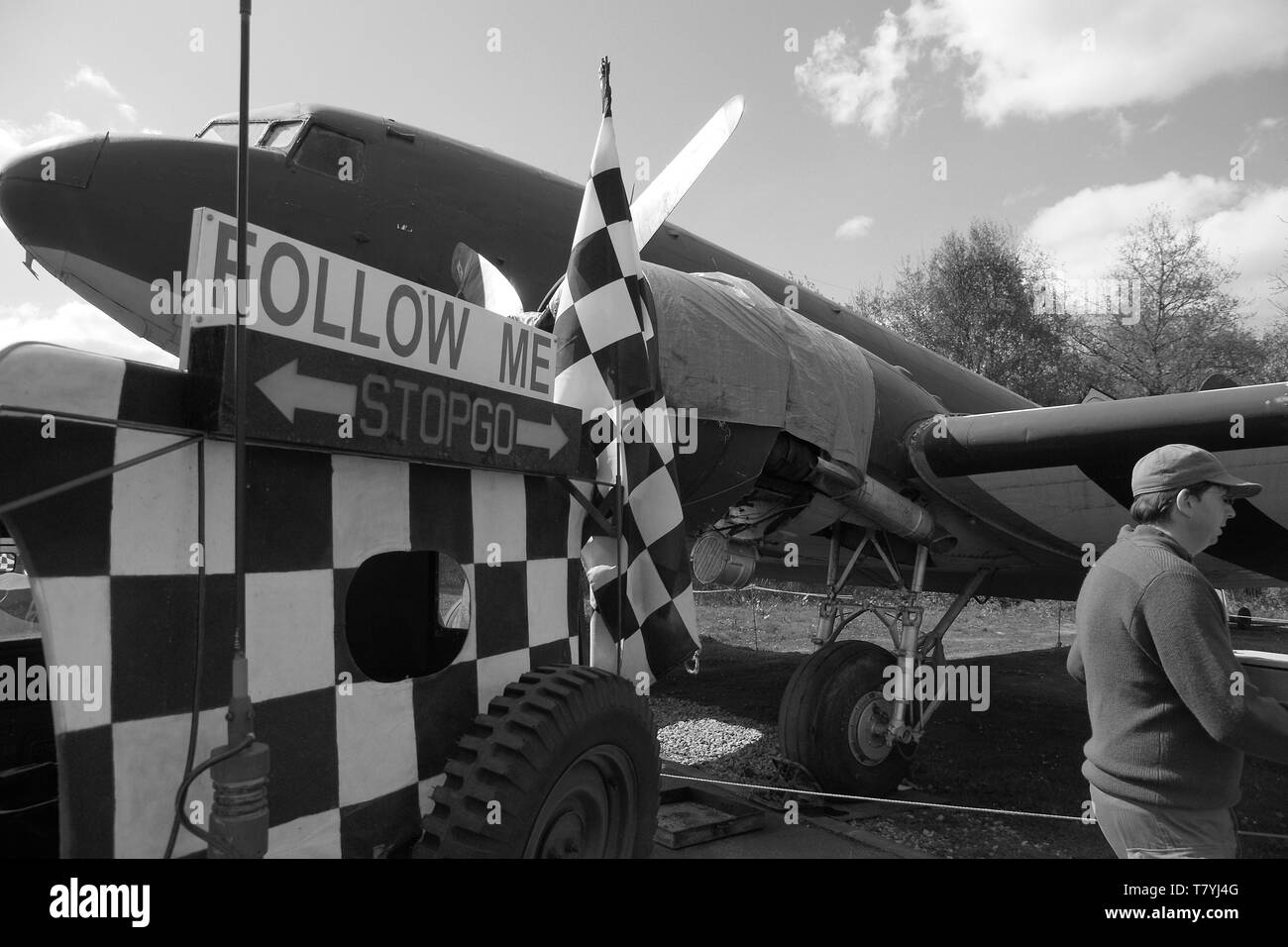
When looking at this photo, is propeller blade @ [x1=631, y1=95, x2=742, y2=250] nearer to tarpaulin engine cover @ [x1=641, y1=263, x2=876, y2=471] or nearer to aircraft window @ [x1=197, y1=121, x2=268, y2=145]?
tarpaulin engine cover @ [x1=641, y1=263, x2=876, y2=471]

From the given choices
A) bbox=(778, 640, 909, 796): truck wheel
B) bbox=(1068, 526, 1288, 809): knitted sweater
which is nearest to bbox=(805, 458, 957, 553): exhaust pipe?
bbox=(778, 640, 909, 796): truck wheel

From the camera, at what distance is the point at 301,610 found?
1.76m

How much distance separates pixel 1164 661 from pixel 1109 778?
364 millimetres

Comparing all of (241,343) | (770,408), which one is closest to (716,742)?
(770,408)

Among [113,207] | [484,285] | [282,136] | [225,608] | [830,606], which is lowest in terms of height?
[830,606]

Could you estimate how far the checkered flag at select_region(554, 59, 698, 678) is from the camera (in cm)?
289

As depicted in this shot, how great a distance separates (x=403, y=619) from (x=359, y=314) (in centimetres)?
142

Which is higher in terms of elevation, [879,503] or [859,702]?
[879,503]

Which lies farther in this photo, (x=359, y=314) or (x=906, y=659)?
(x=906, y=659)

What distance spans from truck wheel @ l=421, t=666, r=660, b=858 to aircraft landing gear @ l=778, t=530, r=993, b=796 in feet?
8.99

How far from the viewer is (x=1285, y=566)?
5.80 meters

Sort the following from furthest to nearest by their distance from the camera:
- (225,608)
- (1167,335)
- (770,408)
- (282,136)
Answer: (1167,335), (282,136), (770,408), (225,608)

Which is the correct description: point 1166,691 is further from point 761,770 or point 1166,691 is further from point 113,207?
point 113,207

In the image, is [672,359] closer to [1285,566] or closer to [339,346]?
[339,346]
